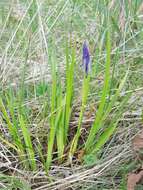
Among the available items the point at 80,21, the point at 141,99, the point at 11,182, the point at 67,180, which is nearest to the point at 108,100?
the point at 141,99

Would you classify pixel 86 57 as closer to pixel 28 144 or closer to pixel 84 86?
pixel 84 86

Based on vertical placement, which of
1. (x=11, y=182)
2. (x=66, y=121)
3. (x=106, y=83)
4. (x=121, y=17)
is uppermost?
(x=121, y=17)

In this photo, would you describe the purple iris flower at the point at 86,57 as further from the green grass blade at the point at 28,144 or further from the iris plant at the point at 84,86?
the green grass blade at the point at 28,144

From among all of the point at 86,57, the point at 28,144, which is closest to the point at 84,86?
the point at 86,57

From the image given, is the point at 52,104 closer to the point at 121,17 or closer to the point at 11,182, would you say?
the point at 11,182

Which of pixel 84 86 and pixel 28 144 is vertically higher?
pixel 84 86

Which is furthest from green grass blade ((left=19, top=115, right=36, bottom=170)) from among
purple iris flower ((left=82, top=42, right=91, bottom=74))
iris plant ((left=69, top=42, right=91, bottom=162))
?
purple iris flower ((left=82, top=42, right=91, bottom=74))

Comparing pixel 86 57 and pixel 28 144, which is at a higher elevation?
pixel 86 57

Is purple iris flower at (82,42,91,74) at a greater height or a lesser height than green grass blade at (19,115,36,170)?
greater

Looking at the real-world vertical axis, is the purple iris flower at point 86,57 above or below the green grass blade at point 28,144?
above

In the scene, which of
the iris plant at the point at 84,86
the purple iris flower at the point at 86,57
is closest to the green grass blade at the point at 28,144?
the iris plant at the point at 84,86

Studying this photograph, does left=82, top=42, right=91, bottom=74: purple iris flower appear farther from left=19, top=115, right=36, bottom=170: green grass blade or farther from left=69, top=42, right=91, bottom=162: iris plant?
left=19, top=115, right=36, bottom=170: green grass blade
